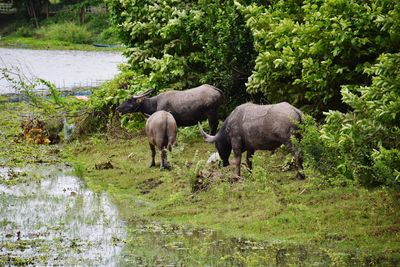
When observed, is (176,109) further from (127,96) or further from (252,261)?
(252,261)

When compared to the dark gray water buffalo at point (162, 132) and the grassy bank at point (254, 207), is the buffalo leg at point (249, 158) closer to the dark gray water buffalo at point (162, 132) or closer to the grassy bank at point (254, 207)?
the grassy bank at point (254, 207)

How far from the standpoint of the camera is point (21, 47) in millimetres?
56469

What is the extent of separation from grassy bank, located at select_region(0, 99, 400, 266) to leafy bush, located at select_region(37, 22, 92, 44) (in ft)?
131

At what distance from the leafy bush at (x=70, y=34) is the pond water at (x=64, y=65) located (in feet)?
7.49

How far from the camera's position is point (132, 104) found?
1917 cm

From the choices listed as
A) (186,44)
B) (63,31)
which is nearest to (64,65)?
(63,31)

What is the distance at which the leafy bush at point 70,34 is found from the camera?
57.1m

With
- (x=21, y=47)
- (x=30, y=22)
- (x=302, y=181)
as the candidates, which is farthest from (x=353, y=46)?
(x=30, y=22)

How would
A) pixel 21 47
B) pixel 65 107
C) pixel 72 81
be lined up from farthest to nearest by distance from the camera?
pixel 21 47 → pixel 72 81 → pixel 65 107

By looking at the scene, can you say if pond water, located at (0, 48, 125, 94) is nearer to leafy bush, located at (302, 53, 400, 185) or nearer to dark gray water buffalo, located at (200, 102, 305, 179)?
dark gray water buffalo, located at (200, 102, 305, 179)

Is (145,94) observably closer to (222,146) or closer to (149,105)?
(149,105)

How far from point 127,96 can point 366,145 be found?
29.7 feet

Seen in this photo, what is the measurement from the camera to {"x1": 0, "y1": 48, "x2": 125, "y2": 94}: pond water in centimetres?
3894

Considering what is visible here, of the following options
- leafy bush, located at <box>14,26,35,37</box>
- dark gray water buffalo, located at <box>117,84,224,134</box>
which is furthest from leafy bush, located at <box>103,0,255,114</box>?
leafy bush, located at <box>14,26,35,37</box>
